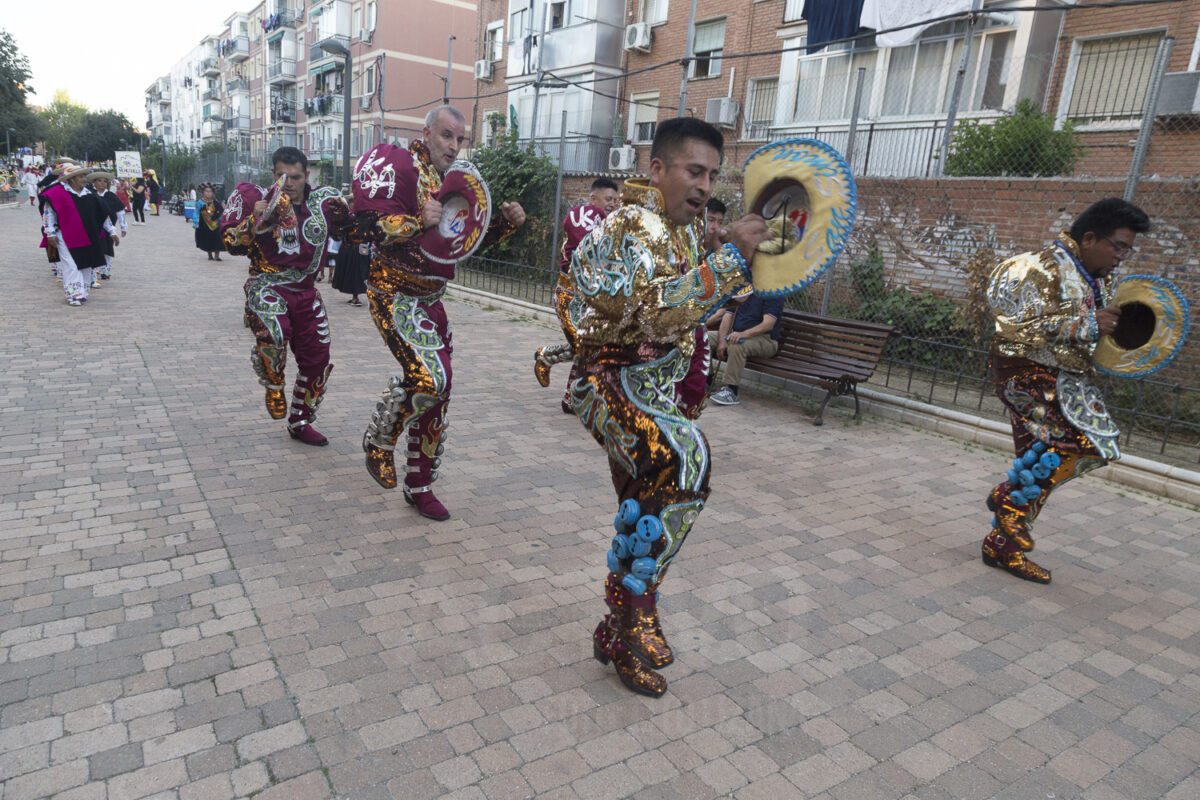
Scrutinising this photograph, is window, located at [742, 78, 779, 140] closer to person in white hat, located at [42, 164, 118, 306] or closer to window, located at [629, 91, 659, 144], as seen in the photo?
window, located at [629, 91, 659, 144]

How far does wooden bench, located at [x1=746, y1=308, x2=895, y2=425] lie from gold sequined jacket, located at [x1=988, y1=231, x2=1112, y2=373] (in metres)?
3.09

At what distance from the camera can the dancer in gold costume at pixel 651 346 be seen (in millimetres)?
2561

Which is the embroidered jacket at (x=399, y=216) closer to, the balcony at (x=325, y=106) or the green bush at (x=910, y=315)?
the green bush at (x=910, y=315)

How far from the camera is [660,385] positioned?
2.76 m

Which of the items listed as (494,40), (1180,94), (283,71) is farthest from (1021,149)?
(283,71)

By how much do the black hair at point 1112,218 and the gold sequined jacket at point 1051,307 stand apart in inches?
5.4

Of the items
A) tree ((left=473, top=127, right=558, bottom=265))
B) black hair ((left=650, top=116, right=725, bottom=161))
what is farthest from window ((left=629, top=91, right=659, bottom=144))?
black hair ((left=650, top=116, right=725, bottom=161))

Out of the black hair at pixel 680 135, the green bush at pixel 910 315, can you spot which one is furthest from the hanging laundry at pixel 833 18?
the black hair at pixel 680 135

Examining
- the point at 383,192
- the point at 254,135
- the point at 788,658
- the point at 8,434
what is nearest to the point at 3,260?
the point at 8,434

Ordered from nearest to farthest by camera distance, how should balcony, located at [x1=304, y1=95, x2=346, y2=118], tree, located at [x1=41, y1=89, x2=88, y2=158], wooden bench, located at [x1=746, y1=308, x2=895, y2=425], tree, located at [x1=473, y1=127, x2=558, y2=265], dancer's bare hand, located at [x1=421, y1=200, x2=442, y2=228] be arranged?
1. dancer's bare hand, located at [x1=421, y1=200, x2=442, y2=228]
2. wooden bench, located at [x1=746, y1=308, x2=895, y2=425]
3. tree, located at [x1=473, y1=127, x2=558, y2=265]
4. balcony, located at [x1=304, y1=95, x2=346, y2=118]
5. tree, located at [x1=41, y1=89, x2=88, y2=158]

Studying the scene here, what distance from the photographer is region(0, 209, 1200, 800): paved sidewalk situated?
250 cm

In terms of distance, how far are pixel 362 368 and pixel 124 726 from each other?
19.1 feet

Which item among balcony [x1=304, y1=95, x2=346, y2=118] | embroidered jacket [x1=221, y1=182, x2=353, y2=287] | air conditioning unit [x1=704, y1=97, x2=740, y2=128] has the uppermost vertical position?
balcony [x1=304, y1=95, x2=346, y2=118]

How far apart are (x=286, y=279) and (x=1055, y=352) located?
4.87 metres
